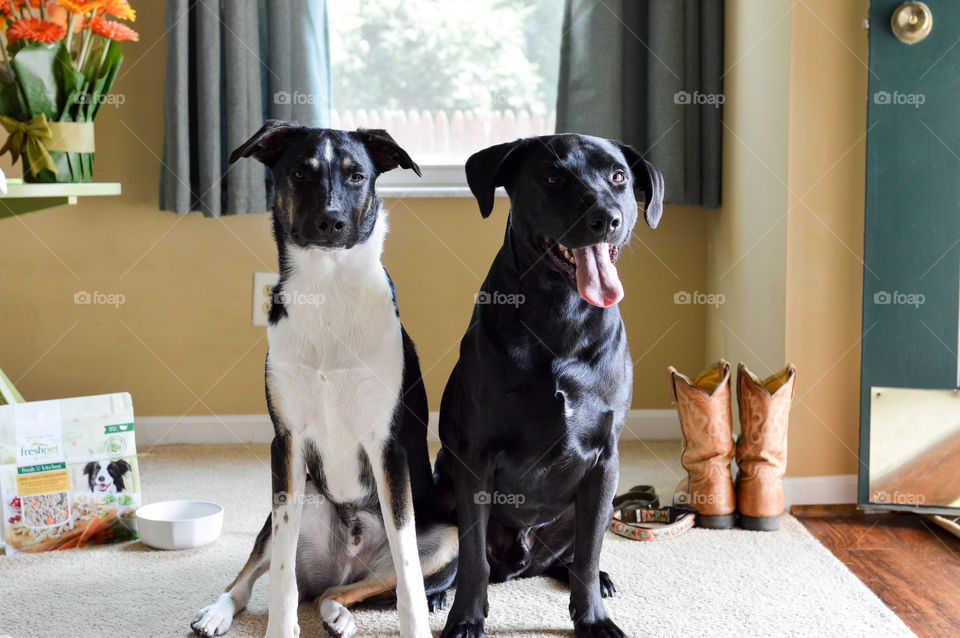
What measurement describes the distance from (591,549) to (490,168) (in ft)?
2.52

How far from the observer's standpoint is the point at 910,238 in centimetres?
236

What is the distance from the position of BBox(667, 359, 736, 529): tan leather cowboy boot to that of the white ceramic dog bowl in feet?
4.25

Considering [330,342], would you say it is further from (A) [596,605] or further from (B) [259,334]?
(B) [259,334]

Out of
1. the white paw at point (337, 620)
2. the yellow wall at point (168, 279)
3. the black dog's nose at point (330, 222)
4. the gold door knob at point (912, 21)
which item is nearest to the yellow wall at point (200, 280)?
the yellow wall at point (168, 279)

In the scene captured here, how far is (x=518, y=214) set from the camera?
1643 mm

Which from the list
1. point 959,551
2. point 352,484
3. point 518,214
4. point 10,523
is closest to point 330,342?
point 352,484

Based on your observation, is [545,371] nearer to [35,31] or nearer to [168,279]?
[35,31]

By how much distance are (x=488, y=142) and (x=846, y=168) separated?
1333mm

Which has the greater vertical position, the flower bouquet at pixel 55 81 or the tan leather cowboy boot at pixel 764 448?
the flower bouquet at pixel 55 81

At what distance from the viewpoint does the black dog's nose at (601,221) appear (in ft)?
5.00

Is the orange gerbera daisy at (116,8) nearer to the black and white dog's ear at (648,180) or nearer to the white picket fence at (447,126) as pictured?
the white picket fence at (447,126)

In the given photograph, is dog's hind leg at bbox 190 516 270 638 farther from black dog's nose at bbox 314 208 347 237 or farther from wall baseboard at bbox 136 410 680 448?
wall baseboard at bbox 136 410 680 448

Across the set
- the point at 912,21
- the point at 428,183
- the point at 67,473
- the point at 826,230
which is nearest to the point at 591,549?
the point at 826,230

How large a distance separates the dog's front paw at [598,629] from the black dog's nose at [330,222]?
890 millimetres
